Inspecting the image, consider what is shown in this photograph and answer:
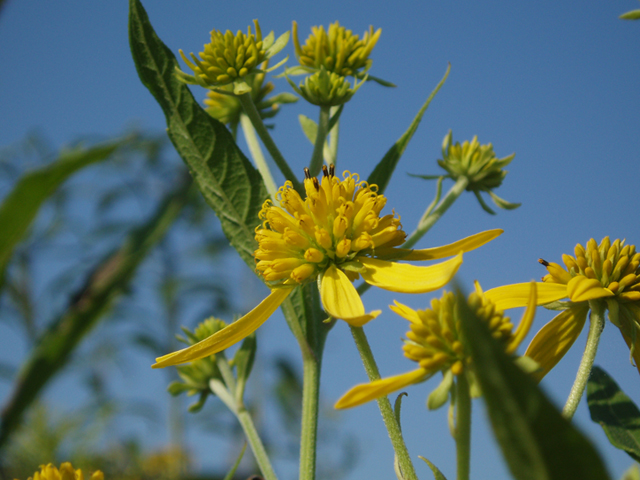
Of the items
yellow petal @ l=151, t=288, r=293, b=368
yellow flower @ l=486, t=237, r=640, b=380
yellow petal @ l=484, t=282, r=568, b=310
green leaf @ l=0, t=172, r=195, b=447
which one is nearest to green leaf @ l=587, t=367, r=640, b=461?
yellow flower @ l=486, t=237, r=640, b=380

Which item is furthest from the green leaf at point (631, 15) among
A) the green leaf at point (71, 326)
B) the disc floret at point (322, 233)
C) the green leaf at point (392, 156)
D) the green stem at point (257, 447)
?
the green leaf at point (71, 326)

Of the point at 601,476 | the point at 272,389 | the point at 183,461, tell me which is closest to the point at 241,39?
the point at 601,476

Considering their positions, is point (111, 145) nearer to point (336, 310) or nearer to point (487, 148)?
point (336, 310)

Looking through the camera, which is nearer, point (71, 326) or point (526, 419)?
point (526, 419)

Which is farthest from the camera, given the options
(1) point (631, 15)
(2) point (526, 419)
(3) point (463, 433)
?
(1) point (631, 15)

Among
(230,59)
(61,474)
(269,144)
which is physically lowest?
(61,474)

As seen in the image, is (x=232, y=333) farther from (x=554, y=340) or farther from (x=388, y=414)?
(x=554, y=340)

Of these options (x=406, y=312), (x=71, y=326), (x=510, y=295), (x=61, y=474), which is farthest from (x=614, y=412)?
(x=71, y=326)
